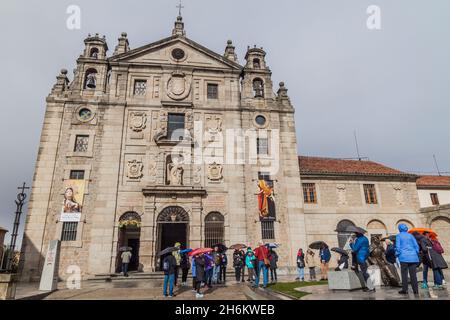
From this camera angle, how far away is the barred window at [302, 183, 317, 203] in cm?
2403

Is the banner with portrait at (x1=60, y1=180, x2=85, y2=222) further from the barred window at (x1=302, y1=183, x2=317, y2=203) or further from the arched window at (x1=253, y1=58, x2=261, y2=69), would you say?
the arched window at (x1=253, y1=58, x2=261, y2=69)

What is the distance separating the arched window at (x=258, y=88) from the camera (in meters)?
25.6

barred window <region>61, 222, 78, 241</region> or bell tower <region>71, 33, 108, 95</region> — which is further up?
bell tower <region>71, 33, 108, 95</region>

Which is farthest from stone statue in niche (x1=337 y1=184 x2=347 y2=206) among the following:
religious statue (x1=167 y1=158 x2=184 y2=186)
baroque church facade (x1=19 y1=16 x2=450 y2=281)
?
religious statue (x1=167 y1=158 x2=184 y2=186)

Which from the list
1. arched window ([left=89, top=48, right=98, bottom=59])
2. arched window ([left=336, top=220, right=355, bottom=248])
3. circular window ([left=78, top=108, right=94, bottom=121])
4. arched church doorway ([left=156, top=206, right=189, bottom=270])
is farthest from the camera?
arched window ([left=89, top=48, right=98, bottom=59])

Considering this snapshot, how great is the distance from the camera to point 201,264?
11406 millimetres

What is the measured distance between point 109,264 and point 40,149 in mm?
9663

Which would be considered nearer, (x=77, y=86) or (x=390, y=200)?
(x=77, y=86)

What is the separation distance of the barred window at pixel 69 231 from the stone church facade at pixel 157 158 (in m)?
0.07

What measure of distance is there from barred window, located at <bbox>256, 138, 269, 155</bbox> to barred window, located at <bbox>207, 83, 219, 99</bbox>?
526cm

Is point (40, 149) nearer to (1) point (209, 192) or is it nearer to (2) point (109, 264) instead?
(2) point (109, 264)

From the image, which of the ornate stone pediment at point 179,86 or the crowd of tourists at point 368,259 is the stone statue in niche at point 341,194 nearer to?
the crowd of tourists at point 368,259

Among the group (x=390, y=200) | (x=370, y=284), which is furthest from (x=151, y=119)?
(x=390, y=200)

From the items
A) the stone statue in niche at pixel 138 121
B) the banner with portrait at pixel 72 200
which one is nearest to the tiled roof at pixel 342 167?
the stone statue in niche at pixel 138 121
